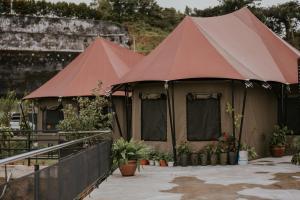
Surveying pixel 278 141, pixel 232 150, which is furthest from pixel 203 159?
pixel 278 141

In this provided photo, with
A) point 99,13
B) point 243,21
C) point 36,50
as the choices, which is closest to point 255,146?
point 243,21

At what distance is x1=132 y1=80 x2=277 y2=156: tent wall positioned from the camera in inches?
647

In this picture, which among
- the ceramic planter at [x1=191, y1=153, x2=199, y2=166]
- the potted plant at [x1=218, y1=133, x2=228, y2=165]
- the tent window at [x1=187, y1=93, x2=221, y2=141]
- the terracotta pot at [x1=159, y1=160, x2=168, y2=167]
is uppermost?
the tent window at [x1=187, y1=93, x2=221, y2=141]

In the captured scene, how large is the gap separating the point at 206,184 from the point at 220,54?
6723 mm

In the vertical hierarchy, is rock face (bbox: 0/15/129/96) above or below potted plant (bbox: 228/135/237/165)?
above

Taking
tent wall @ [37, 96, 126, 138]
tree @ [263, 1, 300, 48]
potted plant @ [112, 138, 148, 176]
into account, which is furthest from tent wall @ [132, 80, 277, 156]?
tree @ [263, 1, 300, 48]

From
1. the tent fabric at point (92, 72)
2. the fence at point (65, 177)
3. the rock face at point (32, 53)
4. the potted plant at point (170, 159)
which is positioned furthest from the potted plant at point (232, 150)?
the rock face at point (32, 53)

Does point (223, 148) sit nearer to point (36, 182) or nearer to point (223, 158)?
point (223, 158)

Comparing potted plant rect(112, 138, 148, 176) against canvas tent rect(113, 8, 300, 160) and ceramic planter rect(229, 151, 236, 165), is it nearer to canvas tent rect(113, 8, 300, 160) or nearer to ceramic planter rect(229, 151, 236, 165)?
canvas tent rect(113, 8, 300, 160)

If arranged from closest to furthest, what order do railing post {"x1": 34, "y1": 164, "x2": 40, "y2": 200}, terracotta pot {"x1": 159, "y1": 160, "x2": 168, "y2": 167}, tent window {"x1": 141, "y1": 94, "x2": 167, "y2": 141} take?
railing post {"x1": 34, "y1": 164, "x2": 40, "y2": 200} < terracotta pot {"x1": 159, "y1": 160, "x2": 168, "y2": 167} < tent window {"x1": 141, "y1": 94, "x2": 167, "y2": 141}

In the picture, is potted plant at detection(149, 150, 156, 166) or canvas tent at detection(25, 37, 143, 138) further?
canvas tent at detection(25, 37, 143, 138)

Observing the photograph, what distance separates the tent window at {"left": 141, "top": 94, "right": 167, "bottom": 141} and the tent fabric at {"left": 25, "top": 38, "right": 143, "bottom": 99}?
4.06m

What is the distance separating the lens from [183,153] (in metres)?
15.9

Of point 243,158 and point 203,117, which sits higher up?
point 203,117
